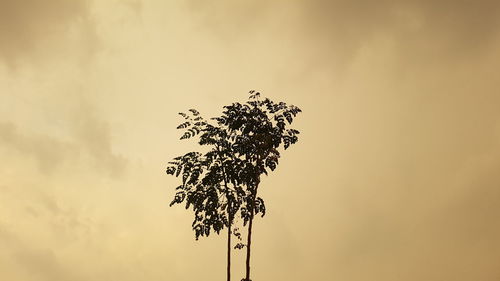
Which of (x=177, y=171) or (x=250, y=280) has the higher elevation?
(x=177, y=171)

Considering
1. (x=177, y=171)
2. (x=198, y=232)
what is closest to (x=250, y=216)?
(x=198, y=232)

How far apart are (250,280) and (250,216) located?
1.48 meters

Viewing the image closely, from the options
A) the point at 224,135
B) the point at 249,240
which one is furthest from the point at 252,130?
the point at 249,240

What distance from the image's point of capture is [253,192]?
1045 cm

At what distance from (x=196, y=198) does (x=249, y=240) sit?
161cm

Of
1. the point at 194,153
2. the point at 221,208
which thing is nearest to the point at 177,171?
the point at 194,153

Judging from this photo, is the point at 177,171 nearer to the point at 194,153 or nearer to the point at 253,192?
the point at 194,153

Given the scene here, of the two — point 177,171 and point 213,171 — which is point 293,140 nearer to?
point 213,171

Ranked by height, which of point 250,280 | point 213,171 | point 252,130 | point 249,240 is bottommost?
point 250,280

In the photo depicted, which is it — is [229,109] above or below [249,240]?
above

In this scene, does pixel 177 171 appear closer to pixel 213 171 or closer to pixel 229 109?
pixel 213 171

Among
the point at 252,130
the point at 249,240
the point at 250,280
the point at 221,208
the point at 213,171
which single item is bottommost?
the point at 250,280

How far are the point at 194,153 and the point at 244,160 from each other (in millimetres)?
1232

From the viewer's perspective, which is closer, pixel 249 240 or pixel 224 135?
pixel 249 240
